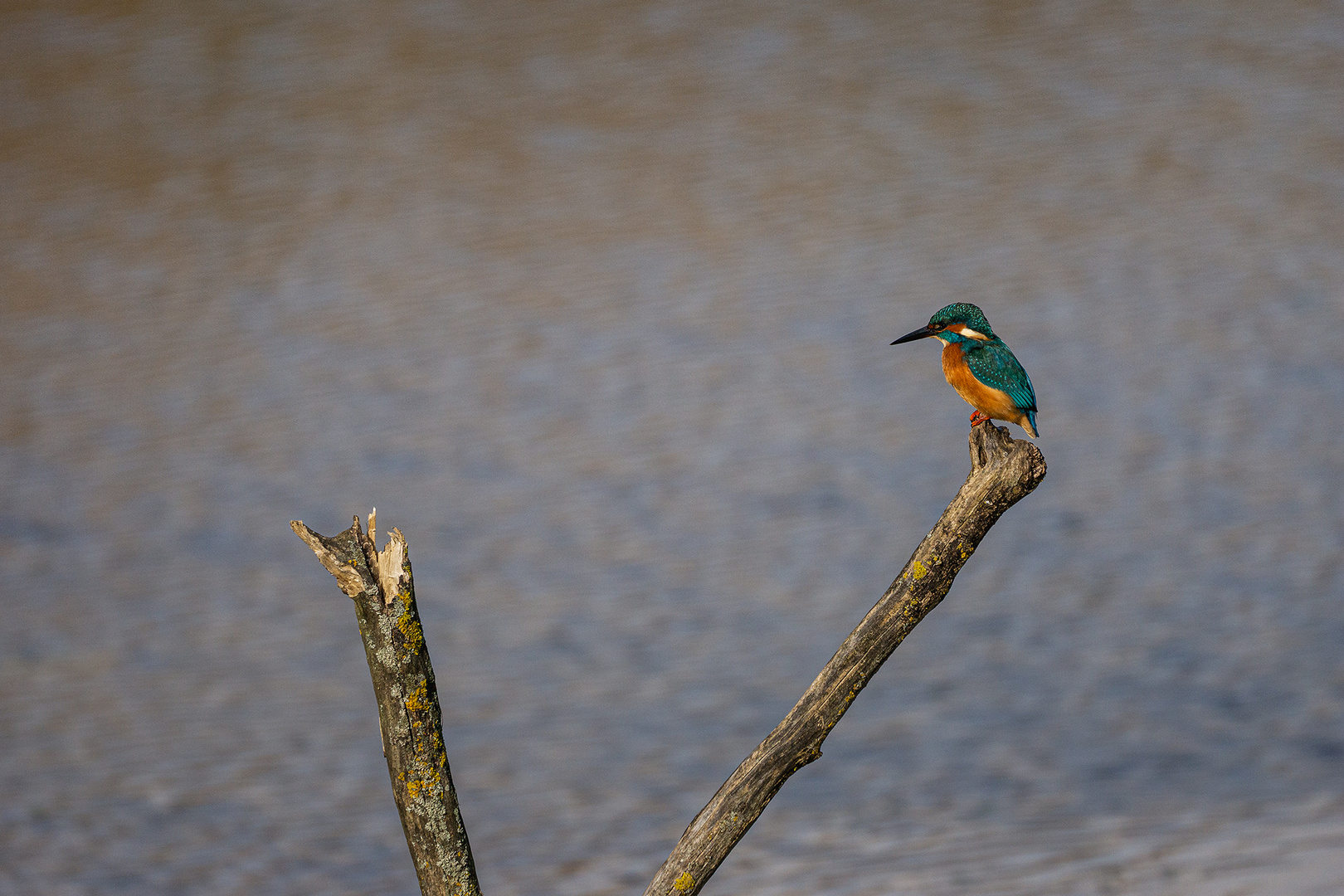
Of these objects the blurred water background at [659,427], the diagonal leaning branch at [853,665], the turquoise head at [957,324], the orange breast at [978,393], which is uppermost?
the blurred water background at [659,427]

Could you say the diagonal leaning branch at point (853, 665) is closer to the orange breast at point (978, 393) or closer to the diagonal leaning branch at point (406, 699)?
the orange breast at point (978, 393)

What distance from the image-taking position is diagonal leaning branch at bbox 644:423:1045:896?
185 centimetres

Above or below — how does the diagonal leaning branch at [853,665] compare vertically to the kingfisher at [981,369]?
below

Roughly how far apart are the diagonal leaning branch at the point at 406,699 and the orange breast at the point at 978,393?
0.90m

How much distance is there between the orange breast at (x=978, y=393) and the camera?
2.05 m

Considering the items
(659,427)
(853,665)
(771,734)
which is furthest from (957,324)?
(659,427)

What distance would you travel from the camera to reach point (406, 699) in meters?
1.92

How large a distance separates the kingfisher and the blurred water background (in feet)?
6.53

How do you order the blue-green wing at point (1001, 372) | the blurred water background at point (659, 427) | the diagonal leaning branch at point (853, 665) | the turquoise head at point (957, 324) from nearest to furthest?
the diagonal leaning branch at point (853, 665), the blue-green wing at point (1001, 372), the turquoise head at point (957, 324), the blurred water background at point (659, 427)

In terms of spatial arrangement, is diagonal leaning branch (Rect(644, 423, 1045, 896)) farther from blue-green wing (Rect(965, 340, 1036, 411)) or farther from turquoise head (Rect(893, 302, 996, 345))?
turquoise head (Rect(893, 302, 996, 345))

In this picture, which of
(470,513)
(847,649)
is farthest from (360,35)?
(847,649)

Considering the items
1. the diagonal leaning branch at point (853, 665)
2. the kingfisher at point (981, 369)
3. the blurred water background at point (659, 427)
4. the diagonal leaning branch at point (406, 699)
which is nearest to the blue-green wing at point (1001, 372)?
the kingfisher at point (981, 369)

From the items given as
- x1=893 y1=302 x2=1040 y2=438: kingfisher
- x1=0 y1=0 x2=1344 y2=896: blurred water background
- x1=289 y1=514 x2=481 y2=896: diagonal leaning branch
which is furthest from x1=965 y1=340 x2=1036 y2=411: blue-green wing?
x1=0 y1=0 x2=1344 y2=896: blurred water background

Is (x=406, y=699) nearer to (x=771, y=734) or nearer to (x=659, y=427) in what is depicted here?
(x=771, y=734)
